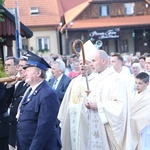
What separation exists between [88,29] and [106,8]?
324 centimetres

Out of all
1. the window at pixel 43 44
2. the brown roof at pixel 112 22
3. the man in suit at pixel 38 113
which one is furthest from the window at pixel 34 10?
the man in suit at pixel 38 113

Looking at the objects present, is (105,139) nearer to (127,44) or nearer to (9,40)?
(9,40)

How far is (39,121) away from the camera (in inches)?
194

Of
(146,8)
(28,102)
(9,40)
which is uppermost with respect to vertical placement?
(146,8)

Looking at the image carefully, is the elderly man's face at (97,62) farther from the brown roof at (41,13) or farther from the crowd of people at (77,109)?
the brown roof at (41,13)

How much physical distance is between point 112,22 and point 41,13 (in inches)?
316

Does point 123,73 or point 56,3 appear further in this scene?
point 56,3

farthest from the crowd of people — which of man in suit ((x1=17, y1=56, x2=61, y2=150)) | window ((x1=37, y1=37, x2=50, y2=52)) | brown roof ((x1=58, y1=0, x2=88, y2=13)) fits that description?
brown roof ((x1=58, y1=0, x2=88, y2=13))

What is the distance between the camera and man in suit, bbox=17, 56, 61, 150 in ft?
16.1

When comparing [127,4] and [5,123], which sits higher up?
[127,4]

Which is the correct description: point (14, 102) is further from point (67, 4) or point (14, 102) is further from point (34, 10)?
point (67, 4)

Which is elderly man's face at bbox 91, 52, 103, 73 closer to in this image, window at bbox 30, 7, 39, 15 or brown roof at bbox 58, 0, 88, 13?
window at bbox 30, 7, 39, 15

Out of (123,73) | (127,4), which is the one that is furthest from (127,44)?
(123,73)

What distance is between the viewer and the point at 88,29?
132ft
